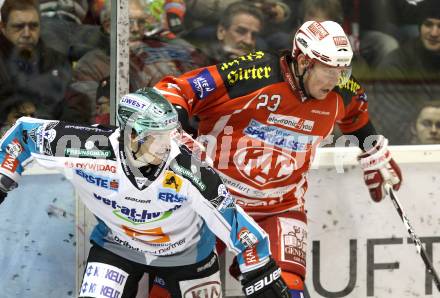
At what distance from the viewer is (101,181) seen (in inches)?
157

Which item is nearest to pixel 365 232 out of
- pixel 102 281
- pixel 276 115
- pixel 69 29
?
pixel 276 115

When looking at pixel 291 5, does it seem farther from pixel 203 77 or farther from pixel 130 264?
pixel 130 264

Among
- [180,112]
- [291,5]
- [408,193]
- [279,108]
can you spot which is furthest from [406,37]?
[180,112]

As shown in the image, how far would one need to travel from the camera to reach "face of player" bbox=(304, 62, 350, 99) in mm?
4406

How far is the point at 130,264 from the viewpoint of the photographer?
4180mm

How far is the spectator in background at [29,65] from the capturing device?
506 cm

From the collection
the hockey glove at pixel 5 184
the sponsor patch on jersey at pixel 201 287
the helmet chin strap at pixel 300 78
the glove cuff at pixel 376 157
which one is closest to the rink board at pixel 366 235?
the glove cuff at pixel 376 157

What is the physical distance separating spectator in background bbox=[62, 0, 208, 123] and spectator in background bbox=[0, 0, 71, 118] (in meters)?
0.08

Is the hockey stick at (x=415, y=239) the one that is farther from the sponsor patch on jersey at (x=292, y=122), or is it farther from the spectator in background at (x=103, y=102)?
the spectator in background at (x=103, y=102)

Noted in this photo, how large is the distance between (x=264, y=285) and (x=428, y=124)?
7.45ft

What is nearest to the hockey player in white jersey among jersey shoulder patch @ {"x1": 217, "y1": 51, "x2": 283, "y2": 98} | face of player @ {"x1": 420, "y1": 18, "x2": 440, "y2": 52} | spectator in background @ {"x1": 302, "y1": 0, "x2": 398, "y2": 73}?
jersey shoulder patch @ {"x1": 217, "y1": 51, "x2": 283, "y2": 98}

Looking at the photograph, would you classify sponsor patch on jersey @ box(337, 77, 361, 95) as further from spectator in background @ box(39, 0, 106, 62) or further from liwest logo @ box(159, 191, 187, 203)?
spectator in background @ box(39, 0, 106, 62)

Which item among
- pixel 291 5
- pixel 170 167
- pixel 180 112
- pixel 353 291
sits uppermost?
pixel 291 5

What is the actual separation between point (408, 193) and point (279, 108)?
0.98 meters
